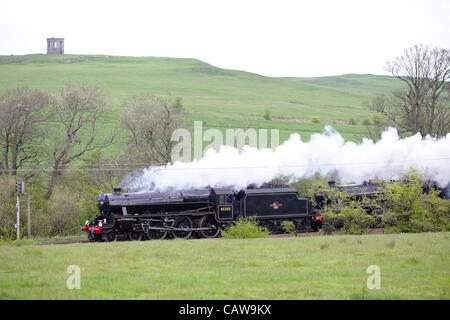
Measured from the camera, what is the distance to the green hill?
73.2m

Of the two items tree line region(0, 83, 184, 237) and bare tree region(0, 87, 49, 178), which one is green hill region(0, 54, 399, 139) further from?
bare tree region(0, 87, 49, 178)

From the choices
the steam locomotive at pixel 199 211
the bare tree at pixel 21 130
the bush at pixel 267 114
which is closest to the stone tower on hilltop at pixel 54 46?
the bush at pixel 267 114

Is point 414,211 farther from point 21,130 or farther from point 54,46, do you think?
point 54,46

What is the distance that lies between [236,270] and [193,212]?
11.6m

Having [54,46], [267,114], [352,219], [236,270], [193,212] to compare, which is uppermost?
[54,46]

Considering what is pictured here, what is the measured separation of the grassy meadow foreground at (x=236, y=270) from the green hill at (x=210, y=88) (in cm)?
4134

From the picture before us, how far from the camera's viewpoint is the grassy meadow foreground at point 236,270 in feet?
37.7

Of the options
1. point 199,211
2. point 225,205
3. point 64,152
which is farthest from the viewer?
point 64,152

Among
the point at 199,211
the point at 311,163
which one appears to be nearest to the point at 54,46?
the point at 311,163

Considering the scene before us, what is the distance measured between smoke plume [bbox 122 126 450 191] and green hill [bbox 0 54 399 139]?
2677 centimetres

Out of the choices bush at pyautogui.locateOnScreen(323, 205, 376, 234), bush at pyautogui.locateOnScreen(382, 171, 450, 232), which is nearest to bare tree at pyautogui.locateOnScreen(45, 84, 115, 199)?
bush at pyautogui.locateOnScreen(323, 205, 376, 234)

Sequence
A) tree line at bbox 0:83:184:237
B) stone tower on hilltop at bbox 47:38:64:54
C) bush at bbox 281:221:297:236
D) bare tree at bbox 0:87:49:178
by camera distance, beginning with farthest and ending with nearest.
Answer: stone tower on hilltop at bbox 47:38:64:54
bare tree at bbox 0:87:49:178
tree line at bbox 0:83:184:237
bush at bbox 281:221:297:236

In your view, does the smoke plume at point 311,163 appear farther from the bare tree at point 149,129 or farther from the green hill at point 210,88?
the green hill at point 210,88

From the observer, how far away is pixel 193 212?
2566cm
